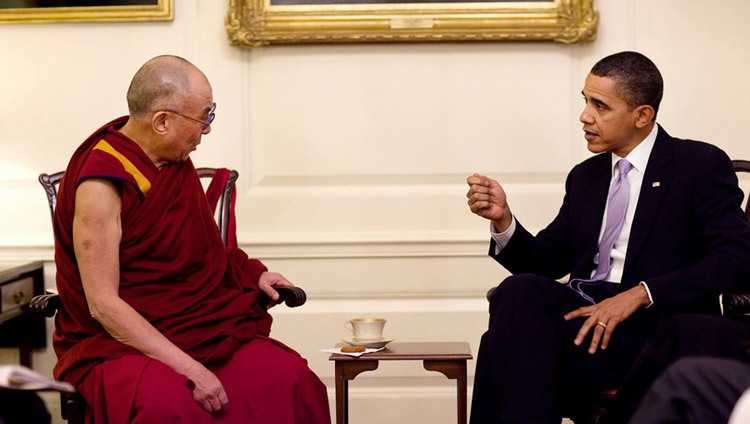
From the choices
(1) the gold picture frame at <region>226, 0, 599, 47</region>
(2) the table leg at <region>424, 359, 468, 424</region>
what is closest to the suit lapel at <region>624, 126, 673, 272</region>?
(2) the table leg at <region>424, 359, 468, 424</region>

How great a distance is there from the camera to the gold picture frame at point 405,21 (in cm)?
376

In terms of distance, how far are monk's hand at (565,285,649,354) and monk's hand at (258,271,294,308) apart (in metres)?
0.95

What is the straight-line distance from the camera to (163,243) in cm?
259

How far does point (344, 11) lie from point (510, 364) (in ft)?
6.14

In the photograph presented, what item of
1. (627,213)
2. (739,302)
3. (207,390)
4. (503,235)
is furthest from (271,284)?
(739,302)

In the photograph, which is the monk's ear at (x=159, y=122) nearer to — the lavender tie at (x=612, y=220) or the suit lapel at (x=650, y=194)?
the lavender tie at (x=612, y=220)

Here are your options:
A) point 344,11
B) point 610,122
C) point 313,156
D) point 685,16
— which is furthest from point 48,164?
point 685,16

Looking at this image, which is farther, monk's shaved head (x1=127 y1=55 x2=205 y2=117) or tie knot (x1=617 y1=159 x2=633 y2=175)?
tie knot (x1=617 y1=159 x2=633 y2=175)

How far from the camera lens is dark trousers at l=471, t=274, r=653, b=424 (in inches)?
99.5

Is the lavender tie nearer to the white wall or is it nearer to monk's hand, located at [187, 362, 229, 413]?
the white wall

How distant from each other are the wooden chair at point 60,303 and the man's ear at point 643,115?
50.7 inches

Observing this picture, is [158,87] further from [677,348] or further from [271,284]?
[677,348]

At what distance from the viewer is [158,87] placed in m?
2.62

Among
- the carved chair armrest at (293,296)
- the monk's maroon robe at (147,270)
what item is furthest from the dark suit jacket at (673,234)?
the monk's maroon robe at (147,270)
